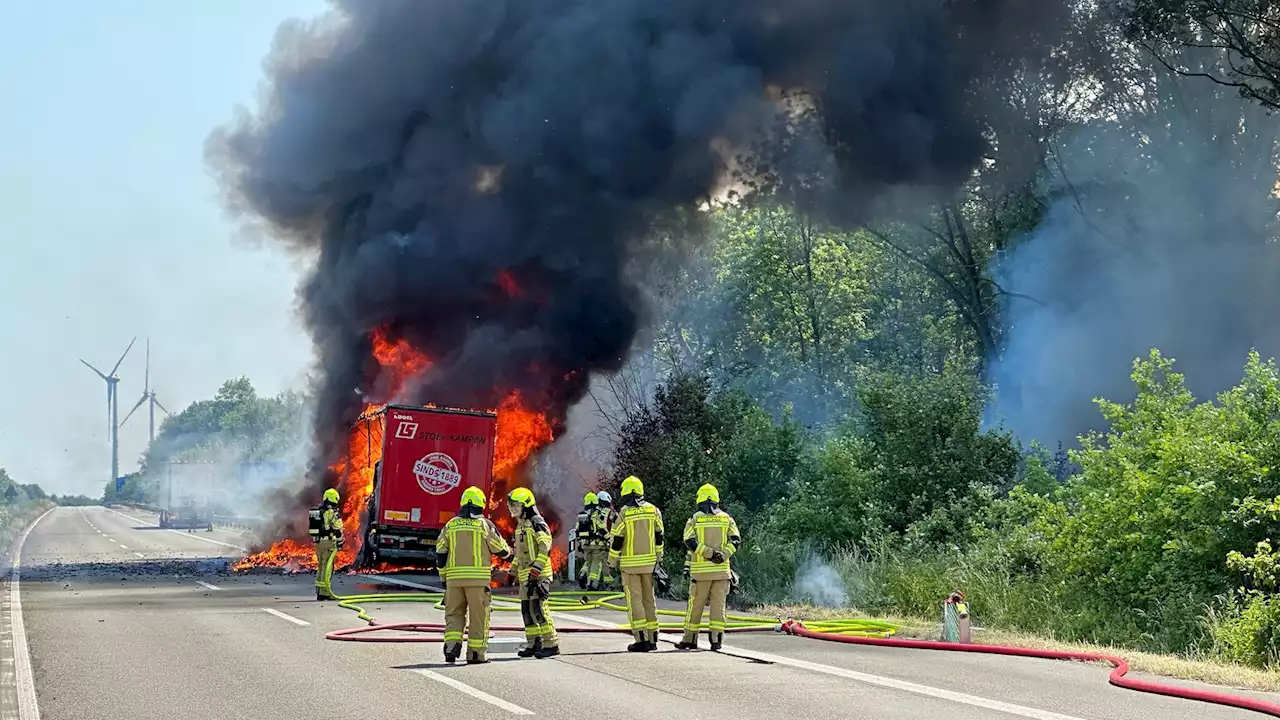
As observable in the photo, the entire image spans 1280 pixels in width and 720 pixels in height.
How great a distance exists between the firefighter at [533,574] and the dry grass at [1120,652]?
4335mm

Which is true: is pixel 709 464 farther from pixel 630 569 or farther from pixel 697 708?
pixel 697 708

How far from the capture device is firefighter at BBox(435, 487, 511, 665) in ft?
41.8

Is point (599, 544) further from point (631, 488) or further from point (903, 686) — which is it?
point (903, 686)

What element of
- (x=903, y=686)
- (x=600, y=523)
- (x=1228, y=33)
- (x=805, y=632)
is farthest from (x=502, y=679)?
(x=1228, y=33)

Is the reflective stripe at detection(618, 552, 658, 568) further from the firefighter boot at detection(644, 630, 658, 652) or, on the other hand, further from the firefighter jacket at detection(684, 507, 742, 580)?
the firefighter boot at detection(644, 630, 658, 652)

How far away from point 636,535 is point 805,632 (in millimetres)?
2408

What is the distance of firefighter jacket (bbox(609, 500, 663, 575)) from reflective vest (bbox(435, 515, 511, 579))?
1597 mm

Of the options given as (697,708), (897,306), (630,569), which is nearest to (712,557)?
(630,569)

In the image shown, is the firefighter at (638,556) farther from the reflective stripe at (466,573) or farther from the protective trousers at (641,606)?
the reflective stripe at (466,573)

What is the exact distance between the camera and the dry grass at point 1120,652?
11.3m

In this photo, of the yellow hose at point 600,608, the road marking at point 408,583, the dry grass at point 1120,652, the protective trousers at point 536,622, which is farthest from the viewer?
the road marking at point 408,583

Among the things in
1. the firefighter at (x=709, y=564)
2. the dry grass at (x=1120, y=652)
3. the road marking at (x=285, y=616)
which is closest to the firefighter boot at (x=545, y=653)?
the firefighter at (x=709, y=564)

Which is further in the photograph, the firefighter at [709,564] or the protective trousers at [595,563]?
the protective trousers at [595,563]

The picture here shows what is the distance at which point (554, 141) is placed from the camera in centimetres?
3048
